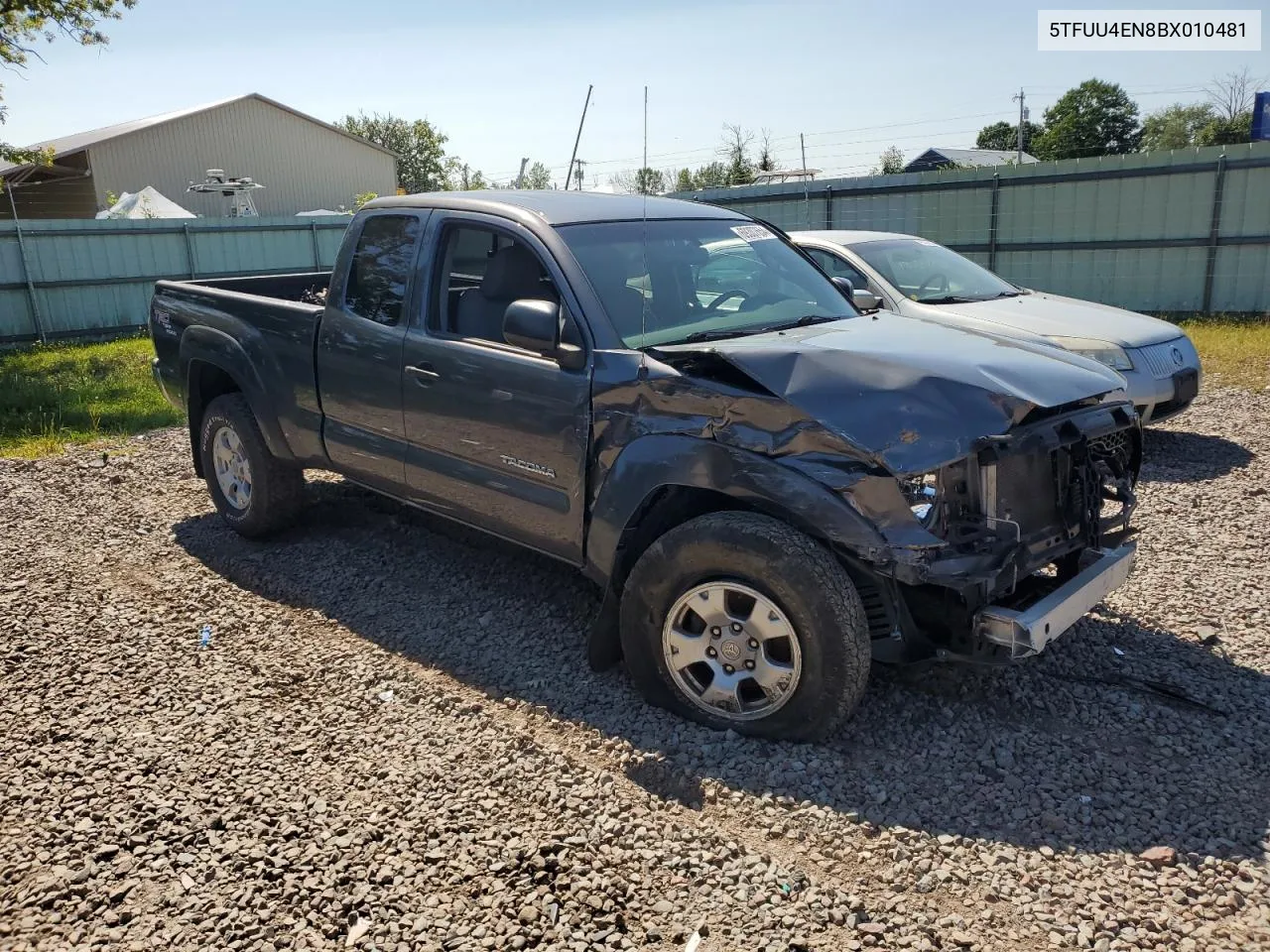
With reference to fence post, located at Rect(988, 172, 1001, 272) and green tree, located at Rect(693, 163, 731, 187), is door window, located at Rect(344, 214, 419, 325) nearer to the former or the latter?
fence post, located at Rect(988, 172, 1001, 272)

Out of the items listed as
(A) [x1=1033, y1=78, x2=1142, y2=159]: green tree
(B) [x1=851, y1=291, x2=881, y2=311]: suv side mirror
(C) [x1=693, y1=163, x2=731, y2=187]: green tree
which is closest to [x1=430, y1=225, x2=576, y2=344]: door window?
(B) [x1=851, y1=291, x2=881, y2=311]: suv side mirror

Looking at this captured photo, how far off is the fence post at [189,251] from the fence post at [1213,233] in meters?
17.1

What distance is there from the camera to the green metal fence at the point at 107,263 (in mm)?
16156

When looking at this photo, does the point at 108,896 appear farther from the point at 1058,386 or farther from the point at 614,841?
the point at 1058,386

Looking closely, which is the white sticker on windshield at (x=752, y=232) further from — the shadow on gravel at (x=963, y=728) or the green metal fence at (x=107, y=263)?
the green metal fence at (x=107, y=263)

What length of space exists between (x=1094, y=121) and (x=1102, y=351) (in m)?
66.8

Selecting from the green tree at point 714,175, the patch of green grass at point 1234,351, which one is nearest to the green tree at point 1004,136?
the green tree at point 714,175

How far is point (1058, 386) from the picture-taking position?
12.1 feet

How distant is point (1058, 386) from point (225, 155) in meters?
39.9

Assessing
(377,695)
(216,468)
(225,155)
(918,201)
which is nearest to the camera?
(377,695)

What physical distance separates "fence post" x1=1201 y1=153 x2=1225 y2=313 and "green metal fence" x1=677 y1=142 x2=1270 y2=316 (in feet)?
0.05

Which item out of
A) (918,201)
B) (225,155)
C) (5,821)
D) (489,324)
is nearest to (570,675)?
(489,324)

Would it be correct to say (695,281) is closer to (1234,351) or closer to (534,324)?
(534,324)

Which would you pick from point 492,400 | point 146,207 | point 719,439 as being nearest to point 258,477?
point 492,400
